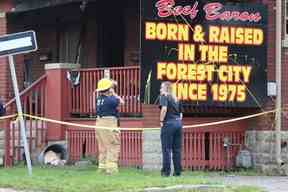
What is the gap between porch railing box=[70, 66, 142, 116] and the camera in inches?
616

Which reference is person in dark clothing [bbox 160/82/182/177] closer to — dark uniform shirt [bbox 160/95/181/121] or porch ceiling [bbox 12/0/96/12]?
dark uniform shirt [bbox 160/95/181/121]

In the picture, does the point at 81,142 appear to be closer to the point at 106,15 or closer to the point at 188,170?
the point at 188,170

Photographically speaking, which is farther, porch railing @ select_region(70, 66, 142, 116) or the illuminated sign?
porch railing @ select_region(70, 66, 142, 116)

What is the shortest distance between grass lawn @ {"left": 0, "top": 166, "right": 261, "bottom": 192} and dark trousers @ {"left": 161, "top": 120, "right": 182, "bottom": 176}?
1.93 feet

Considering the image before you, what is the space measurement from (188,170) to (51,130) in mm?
3584

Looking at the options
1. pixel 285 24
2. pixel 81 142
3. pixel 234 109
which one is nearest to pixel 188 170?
pixel 234 109

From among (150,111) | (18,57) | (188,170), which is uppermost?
(18,57)

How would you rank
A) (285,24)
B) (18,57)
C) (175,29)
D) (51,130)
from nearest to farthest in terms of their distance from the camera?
(175,29), (285,24), (51,130), (18,57)

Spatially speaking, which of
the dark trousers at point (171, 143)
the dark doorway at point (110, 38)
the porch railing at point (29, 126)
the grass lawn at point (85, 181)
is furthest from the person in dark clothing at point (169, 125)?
the dark doorway at point (110, 38)

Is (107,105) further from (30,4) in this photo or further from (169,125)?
(30,4)

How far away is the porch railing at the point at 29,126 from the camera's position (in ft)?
53.4

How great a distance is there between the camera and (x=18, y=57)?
19156mm

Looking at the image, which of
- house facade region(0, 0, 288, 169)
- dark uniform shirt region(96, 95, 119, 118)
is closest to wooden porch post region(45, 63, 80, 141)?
house facade region(0, 0, 288, 169)

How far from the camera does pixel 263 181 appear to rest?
1347 cm
